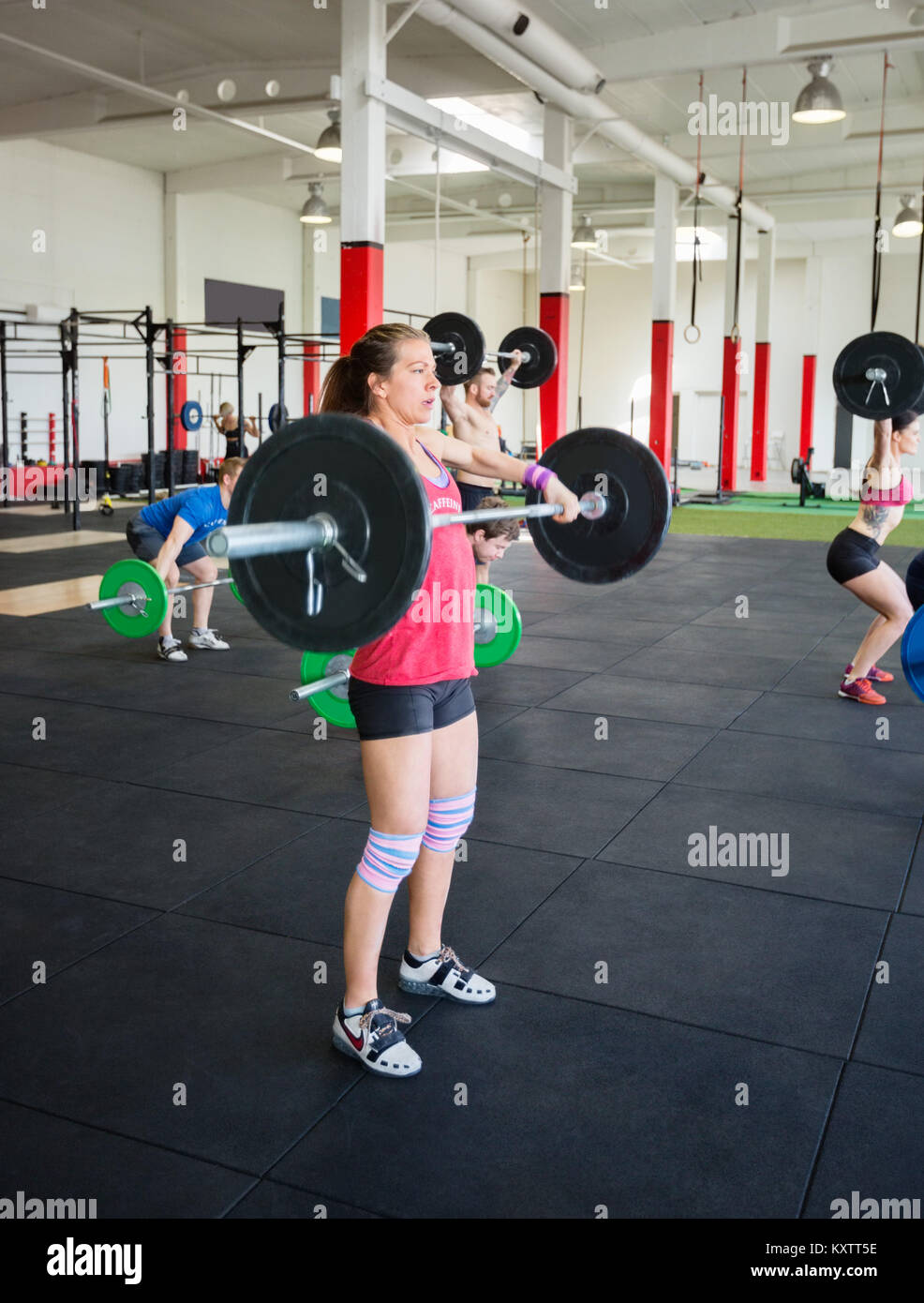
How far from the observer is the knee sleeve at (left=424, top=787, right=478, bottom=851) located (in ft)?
6.41

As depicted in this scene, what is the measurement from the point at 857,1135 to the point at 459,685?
920 mm

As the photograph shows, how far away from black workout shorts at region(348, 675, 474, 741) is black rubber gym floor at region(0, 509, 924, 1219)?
0.58m

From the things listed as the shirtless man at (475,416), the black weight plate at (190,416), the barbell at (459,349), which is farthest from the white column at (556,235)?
the shirtless man at (475,416)

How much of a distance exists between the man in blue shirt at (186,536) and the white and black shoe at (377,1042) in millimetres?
2539

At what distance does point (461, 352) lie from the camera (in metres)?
5.38

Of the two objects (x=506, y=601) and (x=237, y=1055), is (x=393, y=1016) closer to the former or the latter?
(x=237, y=1055)

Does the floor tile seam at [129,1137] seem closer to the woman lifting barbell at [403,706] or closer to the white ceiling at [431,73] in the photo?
the woman lifting barbell at [403,706]

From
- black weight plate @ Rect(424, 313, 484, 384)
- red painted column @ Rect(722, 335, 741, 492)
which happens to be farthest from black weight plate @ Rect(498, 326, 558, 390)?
red painted column @ Rect(722, 335, 741, 492)

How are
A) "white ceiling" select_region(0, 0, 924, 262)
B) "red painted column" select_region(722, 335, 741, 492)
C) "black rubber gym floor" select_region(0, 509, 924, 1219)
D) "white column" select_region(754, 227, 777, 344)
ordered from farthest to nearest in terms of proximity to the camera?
"white column" select_region(754, 227, 777, 344), "red painted column" select_region(722, 335, 741, 492), "white ceiling" select_region(0, 0, 924, 262), "black rubber gym floor" select_region(0, 509, 924, 1219)

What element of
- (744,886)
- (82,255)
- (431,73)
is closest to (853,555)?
(744,886)

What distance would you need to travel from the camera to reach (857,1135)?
1699 mm

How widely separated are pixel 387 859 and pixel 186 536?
3.05 meters

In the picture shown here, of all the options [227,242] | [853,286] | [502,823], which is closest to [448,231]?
[227,242]

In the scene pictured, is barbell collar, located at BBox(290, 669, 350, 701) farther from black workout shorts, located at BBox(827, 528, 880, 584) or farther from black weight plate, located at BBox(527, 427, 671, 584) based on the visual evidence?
black workout shorts, located at BBox(827, 528, 880, 584)
